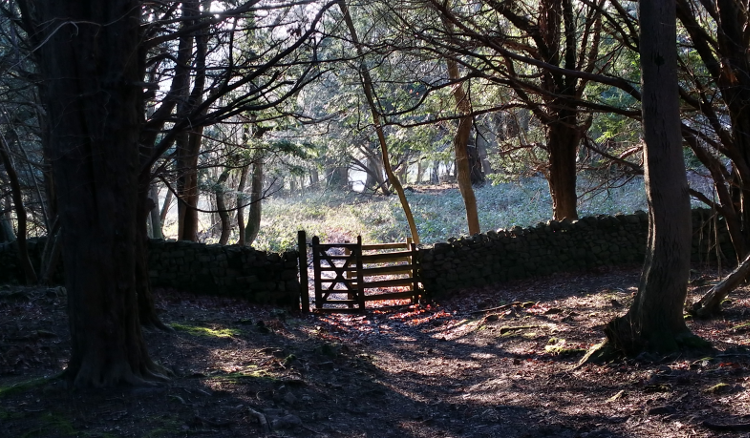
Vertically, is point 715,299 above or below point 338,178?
below

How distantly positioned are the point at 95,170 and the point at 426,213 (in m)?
21.6

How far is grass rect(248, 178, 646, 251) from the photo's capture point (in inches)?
931

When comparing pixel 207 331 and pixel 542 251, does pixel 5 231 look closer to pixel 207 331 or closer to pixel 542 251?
pixel 207 331

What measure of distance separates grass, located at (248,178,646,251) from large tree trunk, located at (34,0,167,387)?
1707cm

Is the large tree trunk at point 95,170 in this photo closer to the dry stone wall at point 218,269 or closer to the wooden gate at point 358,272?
the dry stone wall at point 218,269

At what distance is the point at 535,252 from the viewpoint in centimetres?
1376

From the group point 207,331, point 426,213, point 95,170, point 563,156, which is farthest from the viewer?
point 426,213

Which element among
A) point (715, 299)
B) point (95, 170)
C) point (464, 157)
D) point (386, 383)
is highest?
point (464, 157)

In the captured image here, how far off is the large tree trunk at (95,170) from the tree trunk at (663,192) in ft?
16.3

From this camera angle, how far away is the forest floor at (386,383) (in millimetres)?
4781

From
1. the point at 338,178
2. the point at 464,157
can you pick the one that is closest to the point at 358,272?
the point at 464,157

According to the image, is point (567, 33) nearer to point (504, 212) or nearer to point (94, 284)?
point (94, 284)

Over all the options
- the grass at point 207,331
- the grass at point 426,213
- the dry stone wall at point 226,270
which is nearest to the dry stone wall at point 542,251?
the dry stone wall at point 226,270

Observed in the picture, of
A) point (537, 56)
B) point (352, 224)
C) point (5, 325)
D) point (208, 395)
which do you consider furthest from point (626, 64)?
point (352, 224)
